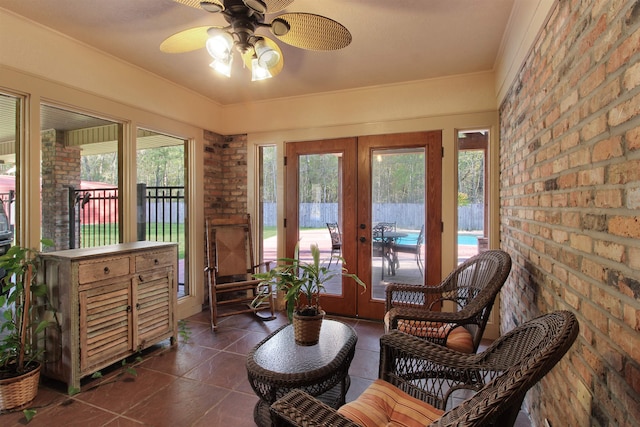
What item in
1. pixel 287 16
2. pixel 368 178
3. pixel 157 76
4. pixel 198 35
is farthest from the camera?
pixel 368 178

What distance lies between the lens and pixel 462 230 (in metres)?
3.26

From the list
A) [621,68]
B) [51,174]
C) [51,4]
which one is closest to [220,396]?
[51,174]

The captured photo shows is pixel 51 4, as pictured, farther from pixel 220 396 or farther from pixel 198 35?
pixel 220 396

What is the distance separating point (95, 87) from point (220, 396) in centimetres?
264

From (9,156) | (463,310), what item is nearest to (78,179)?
(9,156)

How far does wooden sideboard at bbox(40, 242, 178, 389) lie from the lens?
84.2 inches

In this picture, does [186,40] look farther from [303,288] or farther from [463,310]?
[463,310]

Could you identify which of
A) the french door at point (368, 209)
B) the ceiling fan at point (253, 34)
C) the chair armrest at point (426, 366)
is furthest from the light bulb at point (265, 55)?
the french door at point (368, 209)

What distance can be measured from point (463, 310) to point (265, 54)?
6.33 feet

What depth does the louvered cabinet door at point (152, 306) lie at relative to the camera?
8.45ft

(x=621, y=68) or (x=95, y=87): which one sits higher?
(x=95, y=87)

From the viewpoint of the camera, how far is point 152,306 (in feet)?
8.89

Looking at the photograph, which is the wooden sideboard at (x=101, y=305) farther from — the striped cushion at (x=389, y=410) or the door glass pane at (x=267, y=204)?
the striped cushion at (x=389, y=410)

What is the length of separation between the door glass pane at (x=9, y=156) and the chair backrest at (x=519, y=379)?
297 centimetres
